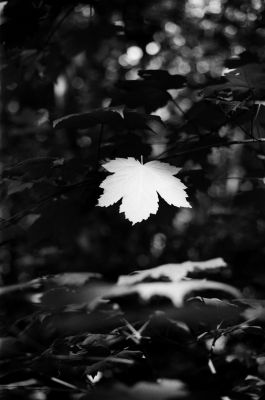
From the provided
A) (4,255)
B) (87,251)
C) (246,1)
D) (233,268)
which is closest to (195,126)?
(233,268)

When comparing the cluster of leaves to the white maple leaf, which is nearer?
the cluster of leaves

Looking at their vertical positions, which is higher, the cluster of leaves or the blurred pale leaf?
the blurred pale leaf

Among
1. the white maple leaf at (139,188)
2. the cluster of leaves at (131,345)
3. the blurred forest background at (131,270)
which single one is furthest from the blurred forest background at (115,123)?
the cluster of leaves at (131,345)

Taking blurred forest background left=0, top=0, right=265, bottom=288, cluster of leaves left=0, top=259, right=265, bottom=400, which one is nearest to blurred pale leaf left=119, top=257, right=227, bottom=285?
cluster of leaves left=0, top=259, right=265, bottom=400

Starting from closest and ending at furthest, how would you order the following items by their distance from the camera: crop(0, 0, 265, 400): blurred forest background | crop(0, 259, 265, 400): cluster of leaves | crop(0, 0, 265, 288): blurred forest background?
crop(0, 259, 265, 400): cluster of leaves
crop(0, 0, 265, 400): blurred forest background
crop(0, 0, 265, 288): blurred forest background

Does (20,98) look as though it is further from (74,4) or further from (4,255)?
(4,255)

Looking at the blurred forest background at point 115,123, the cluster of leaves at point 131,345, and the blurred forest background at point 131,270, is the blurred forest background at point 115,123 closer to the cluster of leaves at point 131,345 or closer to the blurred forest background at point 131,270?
the blurred forest background at point 131,270

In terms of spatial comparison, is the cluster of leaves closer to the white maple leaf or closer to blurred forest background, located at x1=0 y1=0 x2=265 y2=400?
blurred forest background, located at x1=0 y1=0 x2=265 y2=400

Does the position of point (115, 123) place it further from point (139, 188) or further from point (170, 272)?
point (170, 272)

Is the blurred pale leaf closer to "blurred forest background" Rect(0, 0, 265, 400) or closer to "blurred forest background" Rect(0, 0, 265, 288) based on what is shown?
"blurred forest background" Rect(0, 0, 265, 400)

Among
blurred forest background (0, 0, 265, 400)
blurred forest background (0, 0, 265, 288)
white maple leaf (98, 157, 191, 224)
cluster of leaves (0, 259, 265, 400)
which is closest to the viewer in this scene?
cluster of leaves (0, 259, 265, 400)
